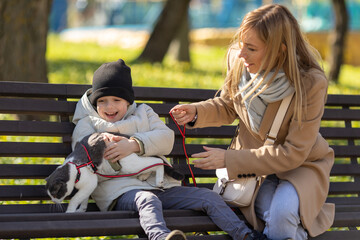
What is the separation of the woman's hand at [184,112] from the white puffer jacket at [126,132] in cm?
12

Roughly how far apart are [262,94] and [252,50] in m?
0.25

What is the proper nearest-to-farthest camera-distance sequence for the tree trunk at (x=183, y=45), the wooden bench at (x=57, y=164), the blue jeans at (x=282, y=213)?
the wooden bench at (x=57, y=164)
the blue jeans at (x=282, y=213)
the tree trunk at (x=183, y=45)

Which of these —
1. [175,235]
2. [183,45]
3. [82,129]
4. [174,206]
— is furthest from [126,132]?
[183,45]

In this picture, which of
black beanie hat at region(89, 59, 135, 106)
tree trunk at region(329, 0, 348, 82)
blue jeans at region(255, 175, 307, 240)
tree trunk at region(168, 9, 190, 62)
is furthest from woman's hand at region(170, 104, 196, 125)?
tree trunk at region(168, 9, 190, 62)

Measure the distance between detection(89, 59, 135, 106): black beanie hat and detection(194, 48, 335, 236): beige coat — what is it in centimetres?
69

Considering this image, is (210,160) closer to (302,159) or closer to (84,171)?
(302,159)

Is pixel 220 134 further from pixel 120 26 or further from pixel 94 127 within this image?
pixel 120 26

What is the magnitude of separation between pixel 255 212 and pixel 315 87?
2.56ft

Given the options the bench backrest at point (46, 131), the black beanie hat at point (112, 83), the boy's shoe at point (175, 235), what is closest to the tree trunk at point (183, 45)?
the bench backrest at point (46, 131)

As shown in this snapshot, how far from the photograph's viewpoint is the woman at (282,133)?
3.54 meters

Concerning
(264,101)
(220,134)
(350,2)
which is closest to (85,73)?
(220,134)

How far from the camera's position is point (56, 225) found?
3115mm

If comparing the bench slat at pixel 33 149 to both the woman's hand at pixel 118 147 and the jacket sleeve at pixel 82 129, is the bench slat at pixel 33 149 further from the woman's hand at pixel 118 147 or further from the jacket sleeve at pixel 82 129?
the woman's hand at pixel 118 147

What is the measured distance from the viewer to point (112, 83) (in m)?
3.72
